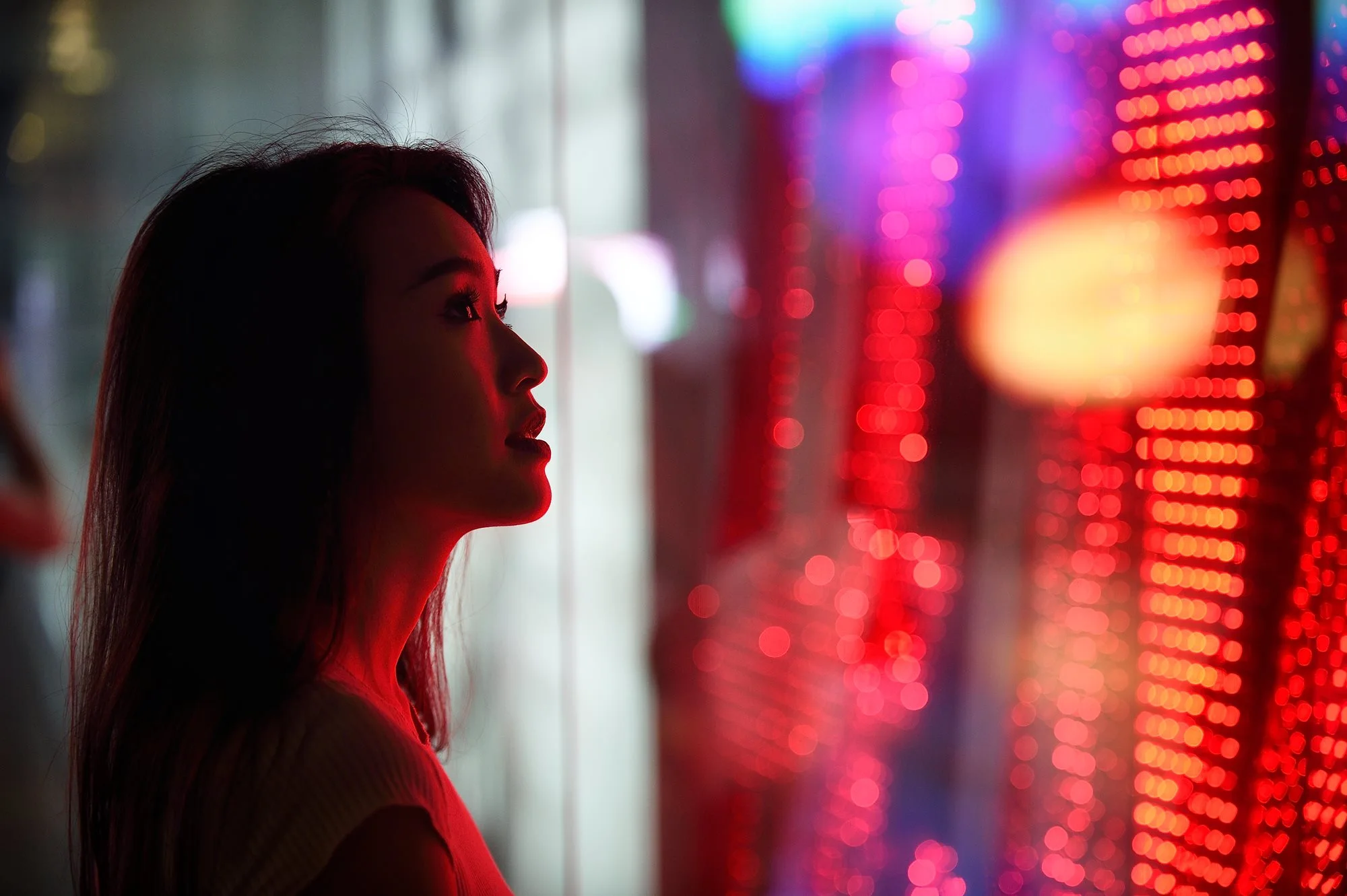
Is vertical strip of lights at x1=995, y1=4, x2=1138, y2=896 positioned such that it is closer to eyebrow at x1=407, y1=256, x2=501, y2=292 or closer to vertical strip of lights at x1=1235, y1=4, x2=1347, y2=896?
vertical strip of lights at x1=1235, y1=4, x2=1347, y2=896

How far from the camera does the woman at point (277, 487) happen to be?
607mm

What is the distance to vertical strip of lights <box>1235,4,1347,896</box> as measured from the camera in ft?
2.51

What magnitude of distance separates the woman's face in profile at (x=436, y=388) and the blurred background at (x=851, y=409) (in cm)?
59

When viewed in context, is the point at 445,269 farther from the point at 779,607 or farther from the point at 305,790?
the point at 779,607

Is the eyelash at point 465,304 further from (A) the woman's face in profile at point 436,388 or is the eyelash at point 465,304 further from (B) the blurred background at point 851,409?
(B) the blurred background at point 851,409

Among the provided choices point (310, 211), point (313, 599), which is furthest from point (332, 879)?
point (310, 211)

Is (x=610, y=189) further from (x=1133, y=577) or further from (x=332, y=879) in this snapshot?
(x=332, y=879)

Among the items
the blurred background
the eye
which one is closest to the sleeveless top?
the eye

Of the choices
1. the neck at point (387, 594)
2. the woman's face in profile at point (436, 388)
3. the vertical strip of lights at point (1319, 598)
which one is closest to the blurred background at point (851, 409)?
the vertical strip of lights at point (1319, 598)

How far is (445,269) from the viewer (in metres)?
0.70

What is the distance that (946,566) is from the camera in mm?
1211

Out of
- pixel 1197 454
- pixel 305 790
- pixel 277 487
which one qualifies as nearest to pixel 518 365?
pixel 277 487

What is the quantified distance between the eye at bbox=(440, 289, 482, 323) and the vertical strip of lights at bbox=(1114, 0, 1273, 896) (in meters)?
0.68

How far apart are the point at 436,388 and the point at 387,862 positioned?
0.33 metres
